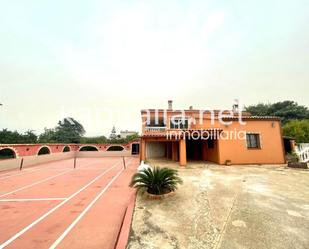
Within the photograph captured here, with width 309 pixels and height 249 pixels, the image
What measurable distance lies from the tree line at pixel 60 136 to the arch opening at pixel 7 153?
9.08 meters


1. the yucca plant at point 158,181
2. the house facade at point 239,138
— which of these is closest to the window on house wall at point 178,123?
the house facade at point 239,138

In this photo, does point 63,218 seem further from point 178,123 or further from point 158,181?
point 178,123

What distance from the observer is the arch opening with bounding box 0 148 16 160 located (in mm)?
16016

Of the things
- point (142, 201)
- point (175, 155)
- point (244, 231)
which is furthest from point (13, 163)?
point (244, 231)

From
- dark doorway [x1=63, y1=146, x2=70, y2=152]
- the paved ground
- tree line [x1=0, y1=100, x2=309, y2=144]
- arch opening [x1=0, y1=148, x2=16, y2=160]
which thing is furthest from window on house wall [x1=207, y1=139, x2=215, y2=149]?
dark doorway [x1=63, y1=146, x2=70, y2=152]

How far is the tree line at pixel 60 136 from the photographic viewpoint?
24.6 m

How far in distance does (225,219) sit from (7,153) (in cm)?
2072

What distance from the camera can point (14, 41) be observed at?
38.6 feet

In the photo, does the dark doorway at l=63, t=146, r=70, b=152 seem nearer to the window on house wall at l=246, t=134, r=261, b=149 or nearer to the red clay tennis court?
the red clay tennis court

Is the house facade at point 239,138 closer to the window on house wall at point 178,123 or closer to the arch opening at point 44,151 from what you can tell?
the window on house wall at point 178,123

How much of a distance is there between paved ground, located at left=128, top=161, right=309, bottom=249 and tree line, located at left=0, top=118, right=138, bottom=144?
1066 inches

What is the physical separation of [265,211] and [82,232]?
16.4ft

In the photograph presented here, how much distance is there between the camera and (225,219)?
14.3 ft

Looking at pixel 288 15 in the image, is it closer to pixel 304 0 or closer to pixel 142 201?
pixel 304 0
